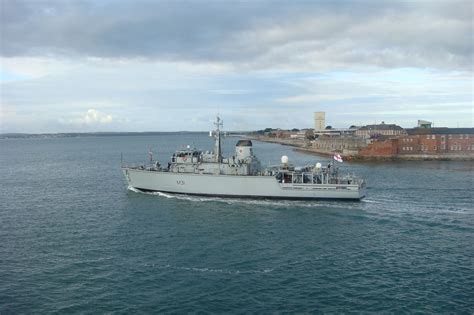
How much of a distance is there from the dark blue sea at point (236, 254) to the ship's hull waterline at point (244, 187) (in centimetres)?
133

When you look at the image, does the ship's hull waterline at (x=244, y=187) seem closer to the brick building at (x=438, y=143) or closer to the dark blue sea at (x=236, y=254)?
the dark blue sea at (x=236, y=254)

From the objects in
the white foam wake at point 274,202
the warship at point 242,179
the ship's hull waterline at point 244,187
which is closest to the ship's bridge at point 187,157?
the warship at point 242,179

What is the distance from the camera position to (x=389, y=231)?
34.3 metres

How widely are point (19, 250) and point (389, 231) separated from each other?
88.5ft

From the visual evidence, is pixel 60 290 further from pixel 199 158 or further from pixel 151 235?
pixel 199 158

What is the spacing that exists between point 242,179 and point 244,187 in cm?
94

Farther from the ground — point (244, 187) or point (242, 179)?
point (242, 179)

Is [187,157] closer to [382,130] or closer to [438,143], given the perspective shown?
[438,143]

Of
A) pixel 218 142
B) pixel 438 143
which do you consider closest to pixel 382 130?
pixel 438 143

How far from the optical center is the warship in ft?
155

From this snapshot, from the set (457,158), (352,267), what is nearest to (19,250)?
(352,267)

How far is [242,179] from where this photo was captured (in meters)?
48.3

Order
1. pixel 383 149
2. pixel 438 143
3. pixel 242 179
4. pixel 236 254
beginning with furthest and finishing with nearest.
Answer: pixel 438 143 < pixel 383 149 < pixel 242 179 < pixel 236 254

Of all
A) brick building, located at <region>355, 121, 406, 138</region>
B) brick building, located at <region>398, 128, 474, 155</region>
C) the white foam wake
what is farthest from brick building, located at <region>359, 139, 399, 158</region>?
the white foam wake
